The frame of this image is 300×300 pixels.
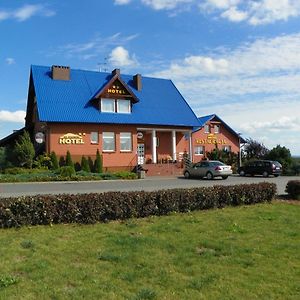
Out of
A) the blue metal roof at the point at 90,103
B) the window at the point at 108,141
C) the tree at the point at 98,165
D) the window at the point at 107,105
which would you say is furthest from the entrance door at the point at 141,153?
the tree at the point at 98,165

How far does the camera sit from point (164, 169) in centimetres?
3888

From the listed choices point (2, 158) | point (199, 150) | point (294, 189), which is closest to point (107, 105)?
point (2, 158)

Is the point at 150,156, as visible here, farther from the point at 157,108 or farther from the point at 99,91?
the point at 99,91

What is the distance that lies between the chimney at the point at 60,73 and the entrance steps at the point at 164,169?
36.3ft

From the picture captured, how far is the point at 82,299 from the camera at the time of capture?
5.48 metres

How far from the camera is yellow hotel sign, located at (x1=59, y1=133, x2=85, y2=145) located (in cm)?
3644

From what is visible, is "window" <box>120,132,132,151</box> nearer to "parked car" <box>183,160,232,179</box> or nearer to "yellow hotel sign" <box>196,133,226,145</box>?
"parked car" <box>183,160,232,179</box>

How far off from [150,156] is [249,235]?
33.2 m

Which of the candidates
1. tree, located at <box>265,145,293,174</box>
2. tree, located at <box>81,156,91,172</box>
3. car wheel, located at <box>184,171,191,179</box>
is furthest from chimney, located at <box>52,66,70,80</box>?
tree, located at <box>265,145,293,174</box>

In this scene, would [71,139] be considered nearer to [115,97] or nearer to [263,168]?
[115,97]

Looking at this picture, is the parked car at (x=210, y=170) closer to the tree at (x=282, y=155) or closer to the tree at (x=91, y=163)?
the tree at (x=91, y=163)

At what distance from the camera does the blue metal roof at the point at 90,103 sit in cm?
3675


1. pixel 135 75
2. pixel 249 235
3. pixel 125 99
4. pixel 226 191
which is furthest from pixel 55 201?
pixel 135 75

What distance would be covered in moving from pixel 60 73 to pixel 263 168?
19879 millimetres
